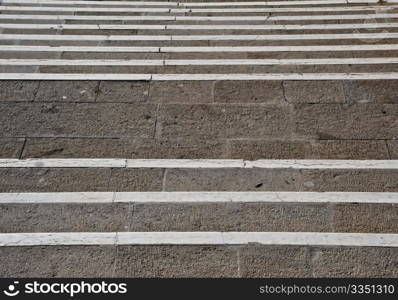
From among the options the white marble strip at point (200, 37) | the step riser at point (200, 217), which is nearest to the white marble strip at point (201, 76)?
Answer: the white marble strip at point (200, 37)

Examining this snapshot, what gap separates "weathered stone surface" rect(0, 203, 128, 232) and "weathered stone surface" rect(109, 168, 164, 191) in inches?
12.1

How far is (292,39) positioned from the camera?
7527mm

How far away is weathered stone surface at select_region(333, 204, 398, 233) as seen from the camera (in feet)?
15.5

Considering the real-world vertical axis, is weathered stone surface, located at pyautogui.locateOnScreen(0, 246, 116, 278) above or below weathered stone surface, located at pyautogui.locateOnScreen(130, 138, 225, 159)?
below

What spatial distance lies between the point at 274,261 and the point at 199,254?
91 centimetres

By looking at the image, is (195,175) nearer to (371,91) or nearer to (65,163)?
(65,163)

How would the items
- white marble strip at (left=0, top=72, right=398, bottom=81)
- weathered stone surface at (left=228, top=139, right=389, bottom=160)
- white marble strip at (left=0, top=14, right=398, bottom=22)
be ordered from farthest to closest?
white marble strip at (left=0, top=14, right=398, bottom=22), white marble strip at (left=0, top=72, right=398, bottom=81), weathered stone surface at (left=228, top=139, right=389, bottom=160)

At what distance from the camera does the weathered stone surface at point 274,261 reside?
436cm

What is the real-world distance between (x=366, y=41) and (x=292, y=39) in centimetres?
147

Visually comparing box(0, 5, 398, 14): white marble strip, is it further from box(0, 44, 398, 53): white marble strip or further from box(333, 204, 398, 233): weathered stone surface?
box(333, 204, 398, 233): weathered stone surface

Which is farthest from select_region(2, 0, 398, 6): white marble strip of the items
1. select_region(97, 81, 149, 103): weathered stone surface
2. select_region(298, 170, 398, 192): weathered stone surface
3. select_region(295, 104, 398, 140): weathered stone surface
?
select_region(298, 170, 398, 192): weathered stone surface

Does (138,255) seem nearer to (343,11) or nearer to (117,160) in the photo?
(117,160)

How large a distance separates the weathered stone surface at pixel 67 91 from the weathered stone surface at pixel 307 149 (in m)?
2.66

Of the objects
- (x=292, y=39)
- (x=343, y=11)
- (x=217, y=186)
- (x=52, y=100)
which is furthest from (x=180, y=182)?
(x=343, y=11)
